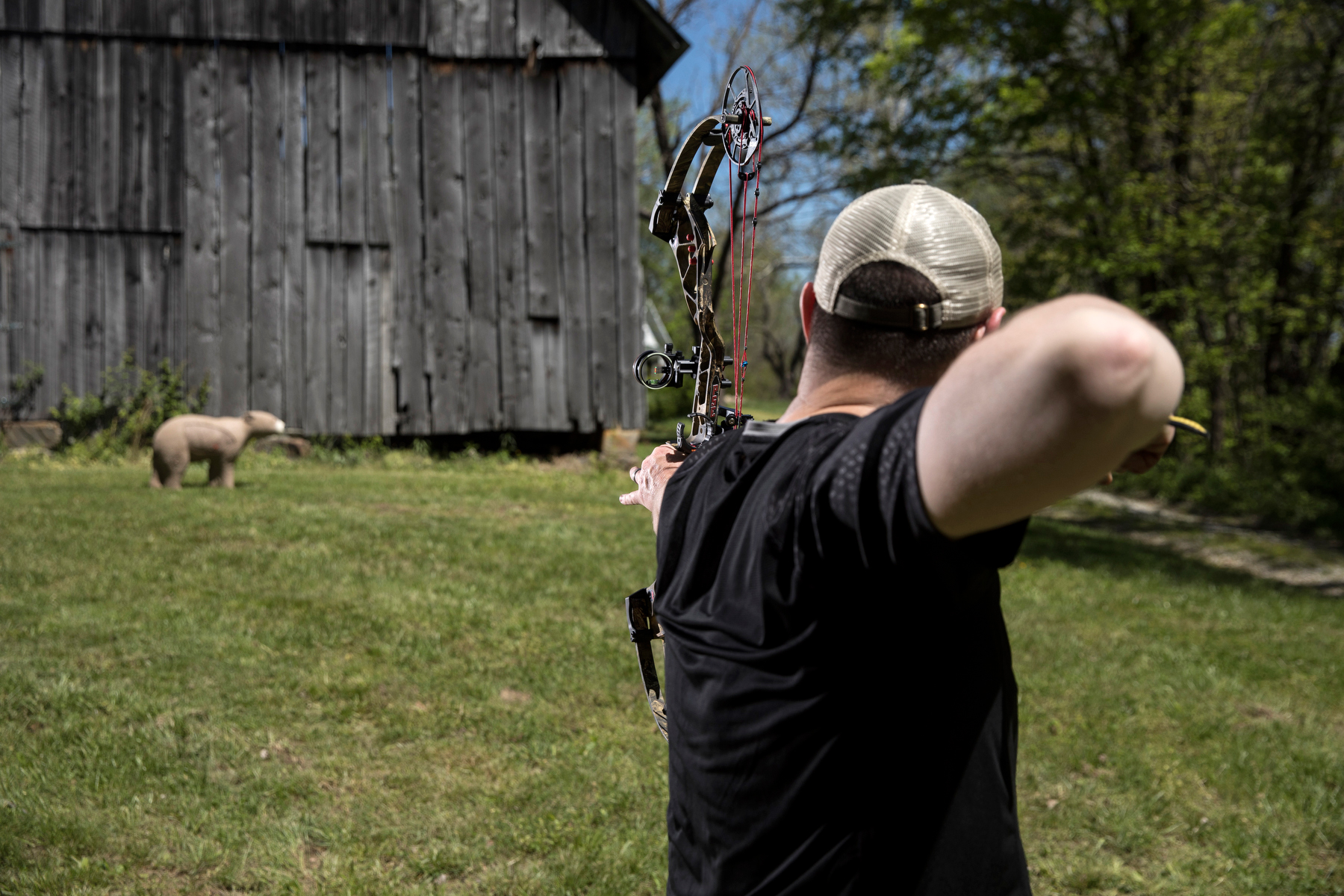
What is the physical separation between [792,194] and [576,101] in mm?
10851

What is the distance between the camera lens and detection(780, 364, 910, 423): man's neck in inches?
52.1

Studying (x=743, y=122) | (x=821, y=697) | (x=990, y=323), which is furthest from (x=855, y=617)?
(x=743, y=122)

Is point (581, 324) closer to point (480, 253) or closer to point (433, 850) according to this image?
point (480, 253)

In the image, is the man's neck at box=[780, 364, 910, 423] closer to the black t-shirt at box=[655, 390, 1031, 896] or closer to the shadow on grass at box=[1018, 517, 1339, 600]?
the black t-shirt at box=[655, 390, 1031, 896]

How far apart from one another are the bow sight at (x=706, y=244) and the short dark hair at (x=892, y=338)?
0.47 metres

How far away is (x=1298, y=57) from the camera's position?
1109 cm

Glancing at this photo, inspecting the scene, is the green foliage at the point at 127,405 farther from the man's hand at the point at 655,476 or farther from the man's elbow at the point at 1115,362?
the man's elbow at the point at 1115,362

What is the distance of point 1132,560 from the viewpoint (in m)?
9.60

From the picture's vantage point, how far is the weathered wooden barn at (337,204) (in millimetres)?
10844

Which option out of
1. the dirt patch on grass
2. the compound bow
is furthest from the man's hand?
the dirt patch on grass

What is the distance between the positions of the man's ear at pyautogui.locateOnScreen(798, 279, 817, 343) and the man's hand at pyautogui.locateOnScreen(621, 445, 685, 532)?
387 mm

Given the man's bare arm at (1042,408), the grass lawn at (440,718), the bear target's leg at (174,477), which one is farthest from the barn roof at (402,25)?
the man's bare arm at (1042,408)

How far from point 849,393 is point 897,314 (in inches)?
4.6

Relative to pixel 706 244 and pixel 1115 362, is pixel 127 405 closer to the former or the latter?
pixel 706 244
